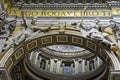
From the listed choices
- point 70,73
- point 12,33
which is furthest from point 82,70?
point 12,33

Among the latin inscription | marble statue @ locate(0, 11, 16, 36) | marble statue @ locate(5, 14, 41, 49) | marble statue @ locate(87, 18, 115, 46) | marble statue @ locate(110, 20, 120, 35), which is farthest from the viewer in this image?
the latin inscription

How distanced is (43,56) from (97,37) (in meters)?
6.27

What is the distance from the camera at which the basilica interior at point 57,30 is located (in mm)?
11086

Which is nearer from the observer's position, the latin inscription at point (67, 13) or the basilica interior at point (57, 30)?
the basilica interior at point (57, 30)

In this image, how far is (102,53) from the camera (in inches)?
447

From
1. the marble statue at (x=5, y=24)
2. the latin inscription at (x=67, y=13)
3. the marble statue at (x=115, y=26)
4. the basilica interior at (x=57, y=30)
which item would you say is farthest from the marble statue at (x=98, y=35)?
the marble statue at (x=5, y=24)

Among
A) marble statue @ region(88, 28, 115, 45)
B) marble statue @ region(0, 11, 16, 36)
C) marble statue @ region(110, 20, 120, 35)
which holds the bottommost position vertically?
marble statue @ region(88, 28, 115, 45)

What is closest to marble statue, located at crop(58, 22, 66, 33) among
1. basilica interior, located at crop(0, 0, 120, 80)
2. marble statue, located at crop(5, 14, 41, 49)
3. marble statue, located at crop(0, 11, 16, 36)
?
basilica interior, located at crop(0, 0, 120, 80)

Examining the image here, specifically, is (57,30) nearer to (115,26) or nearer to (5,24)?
(5,24)

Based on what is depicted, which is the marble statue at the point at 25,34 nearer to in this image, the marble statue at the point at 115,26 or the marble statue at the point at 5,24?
the marble statue at the point at 5,24

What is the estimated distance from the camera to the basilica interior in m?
11.1

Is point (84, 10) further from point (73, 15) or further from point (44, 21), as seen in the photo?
point (44, 21)

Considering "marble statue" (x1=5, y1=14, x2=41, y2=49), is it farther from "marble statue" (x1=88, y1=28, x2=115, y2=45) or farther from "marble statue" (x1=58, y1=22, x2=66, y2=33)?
"marble statue" (x1=88, y1=28, x2=115, y2=45)

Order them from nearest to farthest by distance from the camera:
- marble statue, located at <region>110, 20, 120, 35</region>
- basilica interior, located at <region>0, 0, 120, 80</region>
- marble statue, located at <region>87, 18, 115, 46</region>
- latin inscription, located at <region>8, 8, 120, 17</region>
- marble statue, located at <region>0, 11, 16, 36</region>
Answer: basilica interior, located at <region>0, 0, 120, 80</region> < marble statue, located at <region>87, 18, 115, 46</region> < marble statue, located at <region>110, 20, 120, 35</region> < marble statue, located at <region>0, 11, 16, 36</region> < latin inscription, located at <region>8, 8, 120, 17</region>
